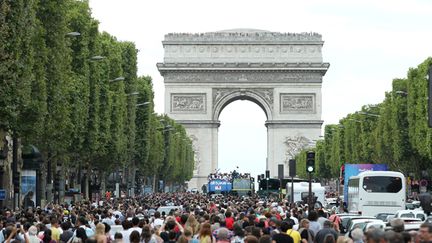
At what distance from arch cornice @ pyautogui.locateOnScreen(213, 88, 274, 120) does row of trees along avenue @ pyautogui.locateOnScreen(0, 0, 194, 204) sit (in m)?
48.2

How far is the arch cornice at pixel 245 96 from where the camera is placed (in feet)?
482

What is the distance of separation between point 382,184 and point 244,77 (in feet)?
297

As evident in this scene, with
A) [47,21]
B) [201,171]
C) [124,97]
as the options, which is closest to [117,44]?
[124,97]

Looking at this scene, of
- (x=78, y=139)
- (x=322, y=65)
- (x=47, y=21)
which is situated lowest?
(x=78, y=139)

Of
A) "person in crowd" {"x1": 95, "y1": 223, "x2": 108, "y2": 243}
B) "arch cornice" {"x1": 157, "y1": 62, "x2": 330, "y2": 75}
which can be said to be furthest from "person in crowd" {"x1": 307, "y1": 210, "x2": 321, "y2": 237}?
"arch cornice" {"x1": 157, "y1": 62, "x2": 330, "y2": 75}

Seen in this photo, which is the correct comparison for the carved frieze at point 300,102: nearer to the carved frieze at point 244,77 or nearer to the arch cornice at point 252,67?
the carved frieze at point 244,77

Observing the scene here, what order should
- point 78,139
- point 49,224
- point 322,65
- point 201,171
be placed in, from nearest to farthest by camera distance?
point 49,224 < point 78,139 < point 322,65 < point 201,171

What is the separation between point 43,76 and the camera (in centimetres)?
4584

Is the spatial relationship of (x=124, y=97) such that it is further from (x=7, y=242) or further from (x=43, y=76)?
(x=7, y=242)

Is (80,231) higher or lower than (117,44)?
lower

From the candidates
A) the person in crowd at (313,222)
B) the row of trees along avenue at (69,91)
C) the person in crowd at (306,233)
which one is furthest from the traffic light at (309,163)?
the person in crowd at (306,233)

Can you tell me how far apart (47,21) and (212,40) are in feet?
319

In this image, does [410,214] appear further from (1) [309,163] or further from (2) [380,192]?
(2) [380,192]

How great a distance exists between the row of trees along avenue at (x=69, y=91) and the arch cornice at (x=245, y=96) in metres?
48.2
